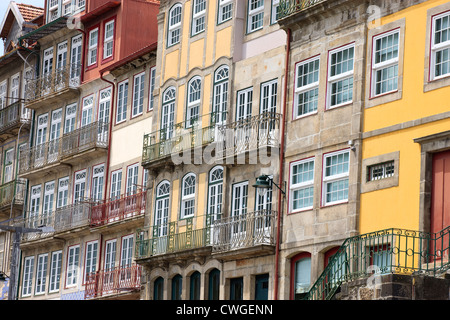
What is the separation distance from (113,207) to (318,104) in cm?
1363

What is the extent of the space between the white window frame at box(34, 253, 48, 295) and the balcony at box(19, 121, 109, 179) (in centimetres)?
340

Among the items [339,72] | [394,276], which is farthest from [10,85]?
[394,276]

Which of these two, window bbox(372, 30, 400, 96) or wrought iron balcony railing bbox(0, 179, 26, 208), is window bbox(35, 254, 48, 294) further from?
window bbox(372, 30, 400, 96)

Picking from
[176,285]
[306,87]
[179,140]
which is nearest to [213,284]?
[176,285]

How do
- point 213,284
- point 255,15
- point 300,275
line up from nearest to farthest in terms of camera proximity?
point 300,275 → point 213,284 → point 255,15

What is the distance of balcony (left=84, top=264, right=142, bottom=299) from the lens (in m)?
43.2

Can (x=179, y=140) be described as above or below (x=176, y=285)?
above

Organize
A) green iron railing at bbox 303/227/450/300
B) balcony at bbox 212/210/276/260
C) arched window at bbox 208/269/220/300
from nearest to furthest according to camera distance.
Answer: green iron railing at bbox 303/227/450/300
balcony at bbox 212/210/276/260
arched window at bbox 208/269/220/300

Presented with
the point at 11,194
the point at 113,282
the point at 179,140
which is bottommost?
the point at 113,282

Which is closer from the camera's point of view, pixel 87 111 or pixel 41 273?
pixel 87 111

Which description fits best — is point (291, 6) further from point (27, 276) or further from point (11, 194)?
point (11, 194)

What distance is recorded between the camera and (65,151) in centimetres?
4981

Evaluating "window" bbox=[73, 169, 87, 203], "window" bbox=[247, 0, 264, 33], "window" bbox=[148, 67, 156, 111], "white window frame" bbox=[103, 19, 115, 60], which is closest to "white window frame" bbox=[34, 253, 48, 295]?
"window" bbox=[73, 169, 87, 203]

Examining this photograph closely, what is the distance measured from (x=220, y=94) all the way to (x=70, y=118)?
12834 millimetres
